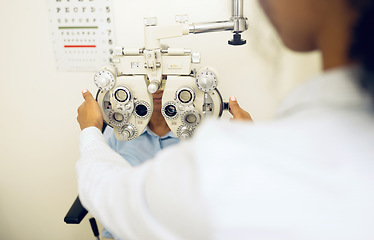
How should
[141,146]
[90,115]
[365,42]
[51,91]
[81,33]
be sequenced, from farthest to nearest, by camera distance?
[51,91] → [81,33] → [141,146] → [90,115] → [365,42]

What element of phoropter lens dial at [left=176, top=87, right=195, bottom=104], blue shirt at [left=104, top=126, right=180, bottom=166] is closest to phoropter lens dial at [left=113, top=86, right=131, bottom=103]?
phoropter lens dial at [left=176, top=87, right=195, bottom=104]

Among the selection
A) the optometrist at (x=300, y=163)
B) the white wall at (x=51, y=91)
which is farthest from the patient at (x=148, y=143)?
the optometrist at (x=300, y=163)

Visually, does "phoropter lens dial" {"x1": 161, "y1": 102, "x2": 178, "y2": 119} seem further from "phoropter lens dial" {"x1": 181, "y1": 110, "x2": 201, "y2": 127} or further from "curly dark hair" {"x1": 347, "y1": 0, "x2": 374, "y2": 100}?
"curly dark hair" {"x1": 347, "y1": 0, "x2": 374, "y2": 100}

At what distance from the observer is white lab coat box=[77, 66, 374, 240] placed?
1.36ft

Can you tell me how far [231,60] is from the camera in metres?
1.47

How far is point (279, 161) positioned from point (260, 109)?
114cm

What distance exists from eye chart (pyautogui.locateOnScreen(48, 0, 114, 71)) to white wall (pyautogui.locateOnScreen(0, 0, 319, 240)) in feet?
0.13

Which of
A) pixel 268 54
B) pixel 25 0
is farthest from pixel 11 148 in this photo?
pixel 268 54

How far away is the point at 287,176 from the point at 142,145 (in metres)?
0.97

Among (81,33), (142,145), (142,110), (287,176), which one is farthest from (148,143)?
(287,176)

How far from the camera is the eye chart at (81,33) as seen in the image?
1.50m

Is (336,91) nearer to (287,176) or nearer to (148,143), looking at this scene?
(287,176)

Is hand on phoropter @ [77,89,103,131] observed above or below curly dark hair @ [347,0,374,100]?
below

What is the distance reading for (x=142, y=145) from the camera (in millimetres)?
1345
